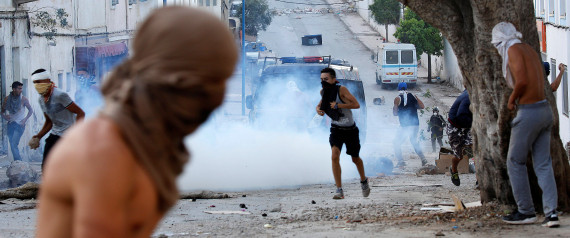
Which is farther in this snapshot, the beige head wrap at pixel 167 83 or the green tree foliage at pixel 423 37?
the green tree foliage at pixel 423 37

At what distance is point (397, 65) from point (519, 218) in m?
37.3

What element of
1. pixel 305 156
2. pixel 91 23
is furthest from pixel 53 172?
pixel 91 23

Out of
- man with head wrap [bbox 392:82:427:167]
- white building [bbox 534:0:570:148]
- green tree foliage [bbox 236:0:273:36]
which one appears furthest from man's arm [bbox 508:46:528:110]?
green tree foliage [bbox 236:0:273:36]

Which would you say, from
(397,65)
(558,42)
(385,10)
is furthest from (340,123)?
(385,10)

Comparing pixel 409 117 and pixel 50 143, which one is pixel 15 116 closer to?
pixel 409 117

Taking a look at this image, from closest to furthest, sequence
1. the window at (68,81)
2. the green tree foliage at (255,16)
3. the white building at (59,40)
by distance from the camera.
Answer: the white building at (59,40), the window at (68,81), the green tree foliage at (255,16)

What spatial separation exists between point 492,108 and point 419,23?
40.3m

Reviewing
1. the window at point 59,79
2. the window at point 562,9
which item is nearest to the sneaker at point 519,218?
the window at point 562,9

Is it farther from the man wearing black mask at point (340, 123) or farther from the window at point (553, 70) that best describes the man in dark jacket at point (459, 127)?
the window at point (553, 70)

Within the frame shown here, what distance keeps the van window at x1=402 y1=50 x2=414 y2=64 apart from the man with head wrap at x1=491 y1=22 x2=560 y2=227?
37.6 meters

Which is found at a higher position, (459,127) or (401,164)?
(459,127)

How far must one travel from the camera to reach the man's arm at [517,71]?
6.05 metres

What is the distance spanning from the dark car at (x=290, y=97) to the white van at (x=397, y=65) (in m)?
25.3

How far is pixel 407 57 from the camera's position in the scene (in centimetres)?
4384
